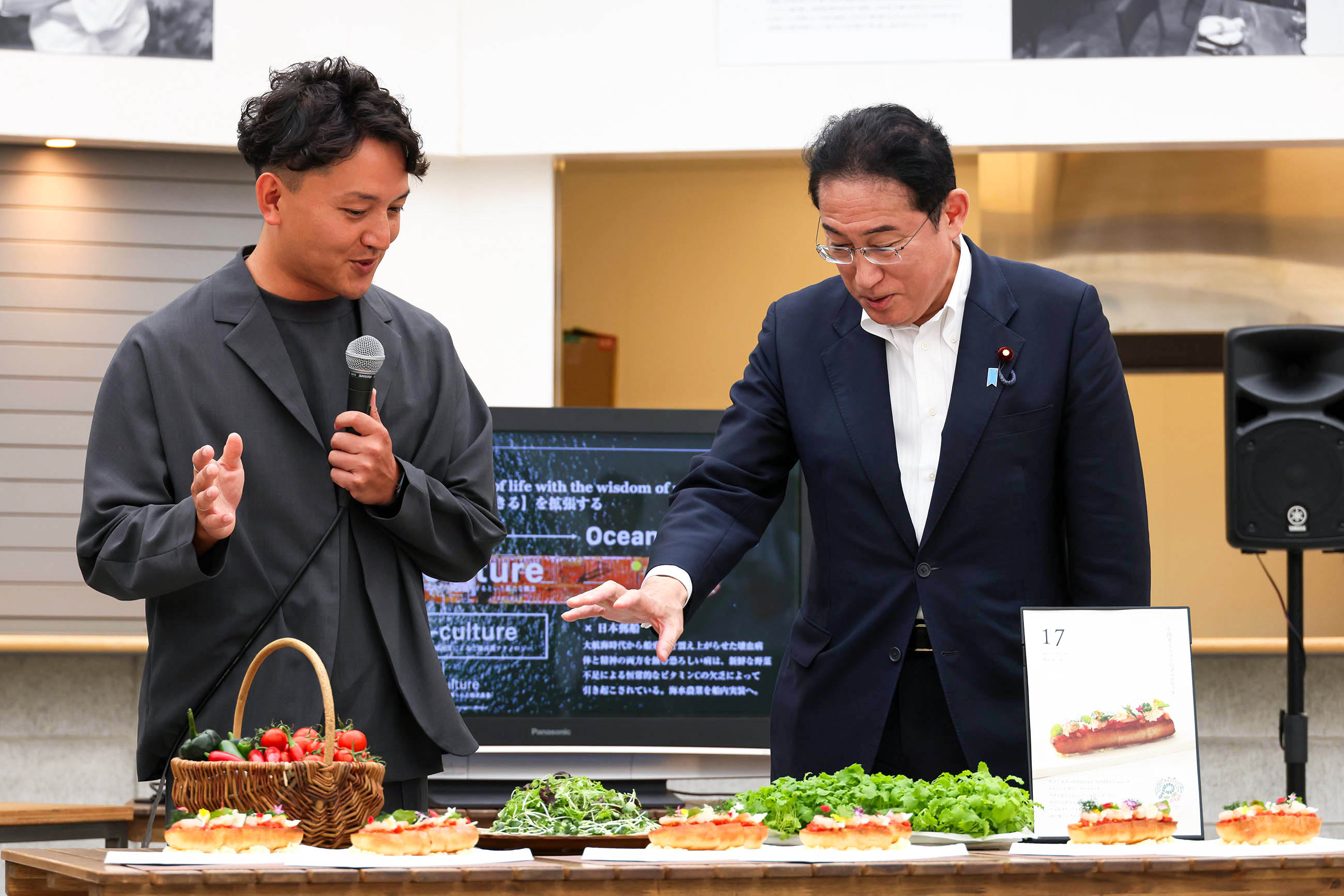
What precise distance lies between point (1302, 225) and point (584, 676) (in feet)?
11.0

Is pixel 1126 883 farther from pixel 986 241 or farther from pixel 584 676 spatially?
pixel 986 241

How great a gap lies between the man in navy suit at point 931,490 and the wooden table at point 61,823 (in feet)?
8.73

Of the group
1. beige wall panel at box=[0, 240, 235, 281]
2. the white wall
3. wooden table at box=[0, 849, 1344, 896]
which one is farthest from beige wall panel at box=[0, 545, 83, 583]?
wooden table at box=[0, 849, 1344, 896]

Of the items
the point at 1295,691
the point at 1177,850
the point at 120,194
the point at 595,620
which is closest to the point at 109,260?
the point at 120,194

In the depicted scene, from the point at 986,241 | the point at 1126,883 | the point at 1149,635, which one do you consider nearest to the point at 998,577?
the point at 1149,635

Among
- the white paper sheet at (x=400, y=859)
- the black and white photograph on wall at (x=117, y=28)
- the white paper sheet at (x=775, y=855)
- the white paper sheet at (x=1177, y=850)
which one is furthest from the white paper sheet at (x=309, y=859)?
the black and white photograph on wall at (x=117, y=28)

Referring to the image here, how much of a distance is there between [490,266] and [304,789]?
3.37 m

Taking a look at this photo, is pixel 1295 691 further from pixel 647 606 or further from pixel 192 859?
pixel 192 859

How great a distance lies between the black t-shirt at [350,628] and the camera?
2.08 metres

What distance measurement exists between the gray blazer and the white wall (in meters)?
2.72

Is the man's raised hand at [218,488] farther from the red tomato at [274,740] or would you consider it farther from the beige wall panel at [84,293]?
the beige wall panel at [84,293]

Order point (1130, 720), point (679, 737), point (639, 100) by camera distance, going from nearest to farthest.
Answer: point (1130, 720), point (679, 737), point (639, 100)

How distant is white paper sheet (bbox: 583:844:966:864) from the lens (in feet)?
5.35

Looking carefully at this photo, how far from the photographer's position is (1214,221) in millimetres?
5832
